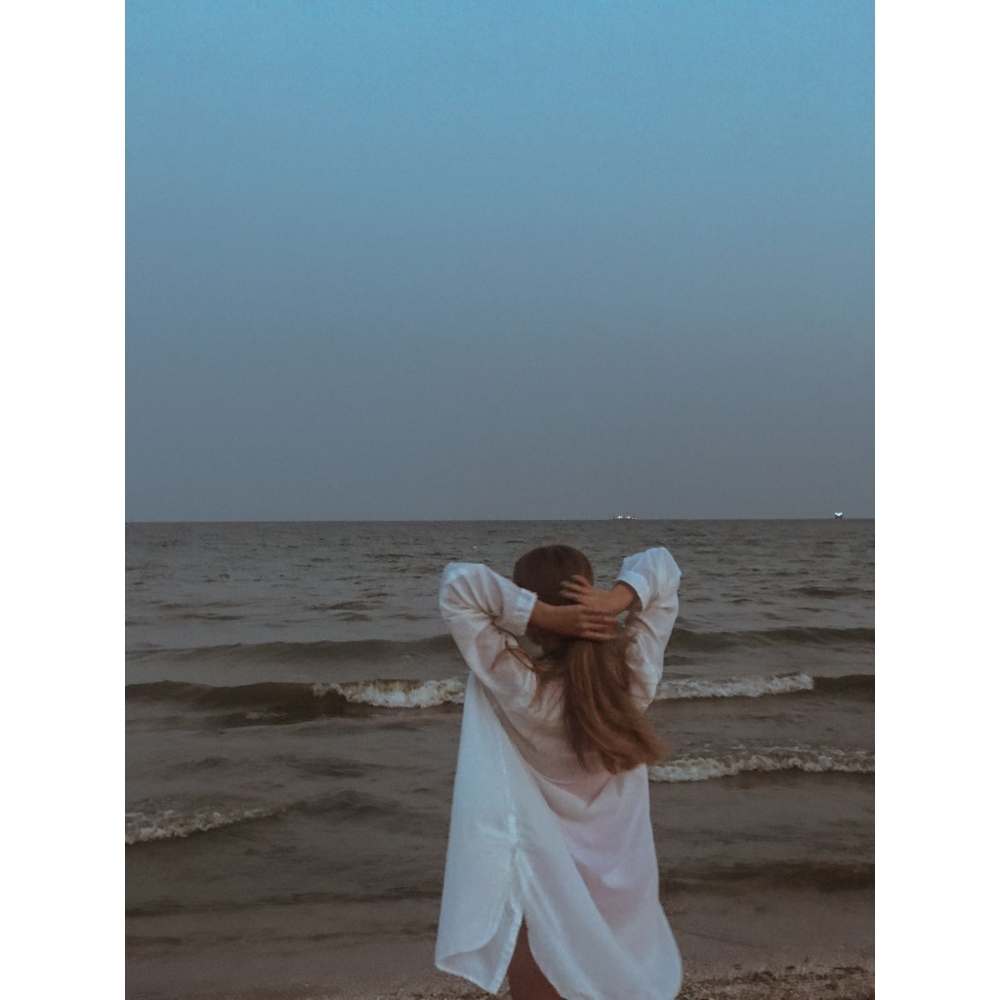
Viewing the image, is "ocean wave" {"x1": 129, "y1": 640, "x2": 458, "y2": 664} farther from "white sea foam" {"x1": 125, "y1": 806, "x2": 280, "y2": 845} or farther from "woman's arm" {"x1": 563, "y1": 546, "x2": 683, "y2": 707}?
"woman's arm" {"x1": 563, "y1": 546, "x2": 683, "y2": 707}

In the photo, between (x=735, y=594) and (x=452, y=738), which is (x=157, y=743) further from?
(x=735, y=594)

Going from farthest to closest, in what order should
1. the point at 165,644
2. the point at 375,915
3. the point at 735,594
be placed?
the point at 735,594, the point at 165,644, the point at 375,915

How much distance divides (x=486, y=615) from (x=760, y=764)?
20.7 ft

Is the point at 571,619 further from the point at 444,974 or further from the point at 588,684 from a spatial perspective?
the point at 444,974

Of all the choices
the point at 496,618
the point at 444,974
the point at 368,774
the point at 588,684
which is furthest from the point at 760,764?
the point at 496,618

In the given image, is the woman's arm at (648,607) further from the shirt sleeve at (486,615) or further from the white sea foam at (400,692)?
the white sea foam at (400,692)

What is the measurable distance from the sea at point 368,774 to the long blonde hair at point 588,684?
2.34 meters

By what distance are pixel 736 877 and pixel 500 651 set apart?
3885 millimetres

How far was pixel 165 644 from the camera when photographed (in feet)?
49.2

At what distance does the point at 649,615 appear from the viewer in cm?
306

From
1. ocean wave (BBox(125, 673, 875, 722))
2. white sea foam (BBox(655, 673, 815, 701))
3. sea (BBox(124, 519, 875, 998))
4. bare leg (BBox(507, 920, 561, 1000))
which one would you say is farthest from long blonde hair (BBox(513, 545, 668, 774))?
white sea foam (BBox(655, 673, 815, 701))

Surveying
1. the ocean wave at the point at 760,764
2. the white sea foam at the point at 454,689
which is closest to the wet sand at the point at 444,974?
the ocean wave at the point at 760,764

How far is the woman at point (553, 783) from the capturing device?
2.84 meters
